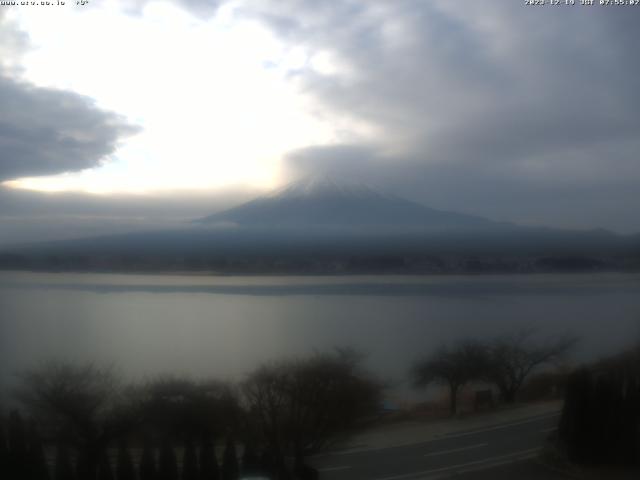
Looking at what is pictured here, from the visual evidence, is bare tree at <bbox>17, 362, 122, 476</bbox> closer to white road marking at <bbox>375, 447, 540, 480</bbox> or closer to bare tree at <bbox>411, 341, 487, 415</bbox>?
white road marking at <bbox>375, 447, 540, 480</bbox>

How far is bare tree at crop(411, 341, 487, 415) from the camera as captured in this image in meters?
4.22

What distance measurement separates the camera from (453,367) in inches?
170

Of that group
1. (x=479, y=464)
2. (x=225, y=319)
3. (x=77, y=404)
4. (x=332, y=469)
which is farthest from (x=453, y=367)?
(x=77, y=404)

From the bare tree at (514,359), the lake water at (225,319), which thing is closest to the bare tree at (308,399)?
the lake water at (225,319)

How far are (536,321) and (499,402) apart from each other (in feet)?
2.26

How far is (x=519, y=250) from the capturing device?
443cm

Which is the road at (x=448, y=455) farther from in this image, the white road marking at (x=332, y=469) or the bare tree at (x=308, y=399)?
the bare tree at (x=308, y=399)

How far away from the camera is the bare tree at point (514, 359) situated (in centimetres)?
444

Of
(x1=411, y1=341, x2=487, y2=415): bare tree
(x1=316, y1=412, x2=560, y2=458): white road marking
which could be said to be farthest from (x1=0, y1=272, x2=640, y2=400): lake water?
(x1=316, y1=412, x2=560, y2=458): white road marking

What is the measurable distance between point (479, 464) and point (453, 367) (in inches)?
27.8

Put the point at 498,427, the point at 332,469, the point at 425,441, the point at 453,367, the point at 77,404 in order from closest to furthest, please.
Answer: the point at 77,404 → the point at 332,469 → the point at 425,441 → the point at 453,367 → the point at 498,427

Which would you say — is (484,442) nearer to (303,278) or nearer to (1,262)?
(303,278)

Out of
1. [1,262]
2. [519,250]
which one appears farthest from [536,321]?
[1,262]

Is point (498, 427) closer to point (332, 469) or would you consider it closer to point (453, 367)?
point (453, 367)
